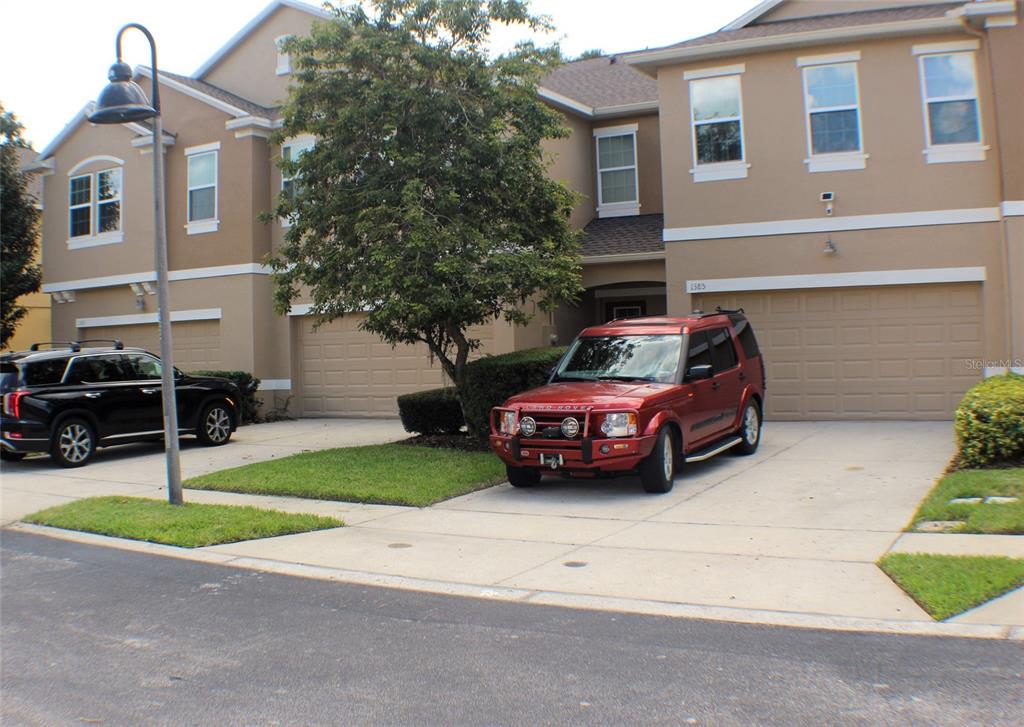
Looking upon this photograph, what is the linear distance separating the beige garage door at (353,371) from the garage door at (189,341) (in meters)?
2.10

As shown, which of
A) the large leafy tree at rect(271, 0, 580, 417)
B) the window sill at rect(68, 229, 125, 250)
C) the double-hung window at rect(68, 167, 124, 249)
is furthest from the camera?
the double-hung window at rect(68, 167, 124, 249)

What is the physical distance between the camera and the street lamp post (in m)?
8.75

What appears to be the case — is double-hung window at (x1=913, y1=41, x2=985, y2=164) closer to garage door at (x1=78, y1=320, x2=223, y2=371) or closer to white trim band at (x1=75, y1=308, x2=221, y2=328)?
white trim band at (x1=75, y1=308, x2=221, y2=328)

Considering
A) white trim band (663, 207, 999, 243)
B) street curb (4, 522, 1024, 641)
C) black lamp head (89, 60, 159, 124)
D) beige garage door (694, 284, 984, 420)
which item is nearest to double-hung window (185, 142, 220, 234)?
white trim band (663, 207, 999, 243)

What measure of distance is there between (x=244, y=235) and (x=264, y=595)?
47.9ft

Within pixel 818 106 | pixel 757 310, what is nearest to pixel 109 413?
pixel 757 310

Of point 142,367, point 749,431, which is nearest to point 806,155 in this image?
point 749,431

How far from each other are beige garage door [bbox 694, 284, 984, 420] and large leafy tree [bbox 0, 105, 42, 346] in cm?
1731

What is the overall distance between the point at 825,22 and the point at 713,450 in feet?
30.8

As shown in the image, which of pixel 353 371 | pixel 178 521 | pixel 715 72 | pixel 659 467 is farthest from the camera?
pixel 353 371

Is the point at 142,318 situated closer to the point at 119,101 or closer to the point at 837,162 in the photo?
the point at 119,101

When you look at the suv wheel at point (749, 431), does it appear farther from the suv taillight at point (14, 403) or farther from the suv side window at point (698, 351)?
the suv taillight at point (14, 403)

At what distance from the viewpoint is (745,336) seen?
12.7m

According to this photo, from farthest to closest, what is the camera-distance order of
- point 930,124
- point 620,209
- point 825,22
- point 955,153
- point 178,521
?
1. point 620,209
2. point 825,22
3. point 930,124
4. point 955,153
5. point 178,521
